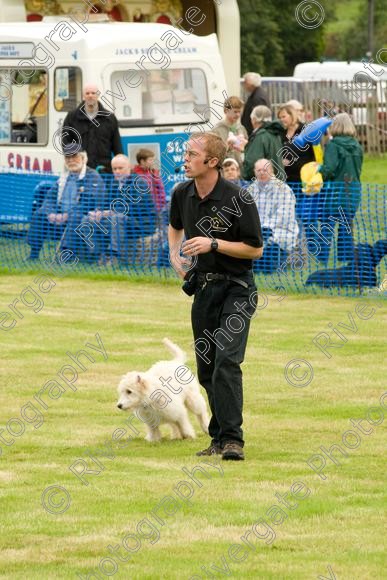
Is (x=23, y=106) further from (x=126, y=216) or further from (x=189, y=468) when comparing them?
(x=189, y=468)

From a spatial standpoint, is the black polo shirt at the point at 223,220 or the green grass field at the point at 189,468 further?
the black polo shirt at the point at 223,220

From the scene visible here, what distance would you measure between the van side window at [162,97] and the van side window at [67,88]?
0.43 meters

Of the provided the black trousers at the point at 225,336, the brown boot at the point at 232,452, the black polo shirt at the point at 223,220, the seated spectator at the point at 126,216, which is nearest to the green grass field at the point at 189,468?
the brown boot at the point at 232,452

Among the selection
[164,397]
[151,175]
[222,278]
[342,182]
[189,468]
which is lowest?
[189,468]

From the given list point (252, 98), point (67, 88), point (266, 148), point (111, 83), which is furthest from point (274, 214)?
point (252, 98)

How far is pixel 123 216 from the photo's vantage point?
17.4 m

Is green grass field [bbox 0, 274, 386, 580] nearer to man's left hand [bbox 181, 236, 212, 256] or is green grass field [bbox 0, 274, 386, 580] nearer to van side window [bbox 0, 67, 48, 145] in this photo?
man's left hand [bbox 181, 236, 212, 256]

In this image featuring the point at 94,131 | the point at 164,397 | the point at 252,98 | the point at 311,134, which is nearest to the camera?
the point at 164,397

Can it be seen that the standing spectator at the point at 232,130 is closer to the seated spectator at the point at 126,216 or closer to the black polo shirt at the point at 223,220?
the seated spectator at the point at 126,216

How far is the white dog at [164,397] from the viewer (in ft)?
31.0

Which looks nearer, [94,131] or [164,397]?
[164,397]

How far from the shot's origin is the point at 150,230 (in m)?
17.4

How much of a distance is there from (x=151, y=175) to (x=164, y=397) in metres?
8.38

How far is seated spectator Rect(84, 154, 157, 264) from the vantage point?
17.4 metres
